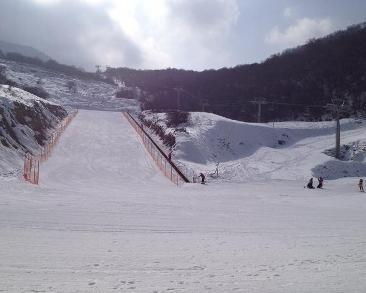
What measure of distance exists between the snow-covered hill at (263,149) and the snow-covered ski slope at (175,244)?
12.6m

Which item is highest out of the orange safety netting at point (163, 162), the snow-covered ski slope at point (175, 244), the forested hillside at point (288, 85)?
the forested hillside at point (288, 85)

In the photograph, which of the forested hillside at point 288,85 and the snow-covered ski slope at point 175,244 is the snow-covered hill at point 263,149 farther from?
the forested hillside at point 288,85

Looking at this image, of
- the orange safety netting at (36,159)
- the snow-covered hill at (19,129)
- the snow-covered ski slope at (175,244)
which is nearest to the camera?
the snow-covered ski slope at (175,244)

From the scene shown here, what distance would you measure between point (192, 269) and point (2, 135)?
24.8 metres

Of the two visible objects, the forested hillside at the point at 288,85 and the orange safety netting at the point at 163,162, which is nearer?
the orange safety netting at the point at 163,162

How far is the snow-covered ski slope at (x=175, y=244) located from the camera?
7.45 m


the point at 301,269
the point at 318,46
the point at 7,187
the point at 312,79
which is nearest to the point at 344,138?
the point at 7,187

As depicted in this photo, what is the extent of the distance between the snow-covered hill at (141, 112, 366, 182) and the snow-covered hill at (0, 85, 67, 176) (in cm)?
1151

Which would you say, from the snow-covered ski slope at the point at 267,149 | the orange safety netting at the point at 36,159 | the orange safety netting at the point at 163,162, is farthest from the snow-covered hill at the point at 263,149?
the orange safety netting at the point at 36,159

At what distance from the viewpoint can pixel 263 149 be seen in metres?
45.1

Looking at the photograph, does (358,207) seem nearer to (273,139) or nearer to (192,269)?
(192,269)

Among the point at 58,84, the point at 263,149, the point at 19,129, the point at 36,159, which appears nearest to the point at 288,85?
the point at 263,149

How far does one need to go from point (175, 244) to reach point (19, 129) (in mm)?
27060

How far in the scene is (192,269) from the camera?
834 cm
